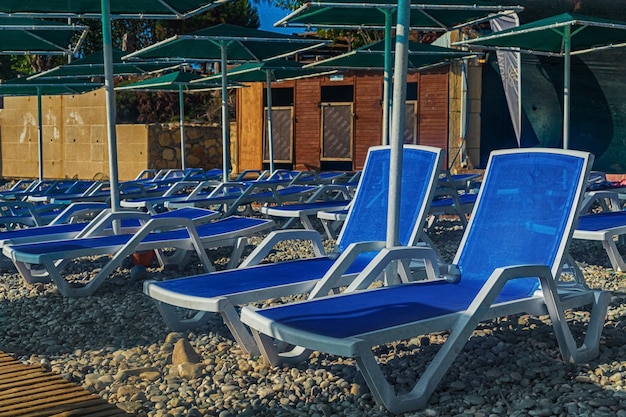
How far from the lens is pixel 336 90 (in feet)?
51.6

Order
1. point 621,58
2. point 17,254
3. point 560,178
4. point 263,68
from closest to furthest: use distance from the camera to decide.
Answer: point 560,178 → point 17,254 → point 263,68 → point 621,58

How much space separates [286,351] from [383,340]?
104cm

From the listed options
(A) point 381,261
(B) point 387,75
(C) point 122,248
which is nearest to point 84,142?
(B) point 387,75

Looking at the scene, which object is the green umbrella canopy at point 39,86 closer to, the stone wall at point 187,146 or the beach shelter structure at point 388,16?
the stone wall at point 187,146

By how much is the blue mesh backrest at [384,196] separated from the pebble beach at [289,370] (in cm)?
73

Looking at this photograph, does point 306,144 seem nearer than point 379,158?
No

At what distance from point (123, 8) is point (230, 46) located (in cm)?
260

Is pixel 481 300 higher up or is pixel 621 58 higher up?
pixel 621 58

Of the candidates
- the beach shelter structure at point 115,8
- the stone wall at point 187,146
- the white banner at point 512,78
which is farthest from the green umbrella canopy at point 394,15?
the stone wall at point 187,146

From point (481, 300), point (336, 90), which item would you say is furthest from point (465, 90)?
point (481, 300)

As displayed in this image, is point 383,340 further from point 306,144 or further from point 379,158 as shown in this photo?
point 306,144

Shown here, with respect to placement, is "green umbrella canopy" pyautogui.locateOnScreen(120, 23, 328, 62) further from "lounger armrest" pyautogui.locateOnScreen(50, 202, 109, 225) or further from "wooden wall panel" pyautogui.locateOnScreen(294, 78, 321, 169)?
"wooden wall panel" pyautogui.locateOnScreen(294, 78, 321, 169)

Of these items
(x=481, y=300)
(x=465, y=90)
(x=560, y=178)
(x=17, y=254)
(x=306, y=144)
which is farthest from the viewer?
(x=306, y=144)

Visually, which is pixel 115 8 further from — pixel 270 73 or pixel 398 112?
pixel 270 73
